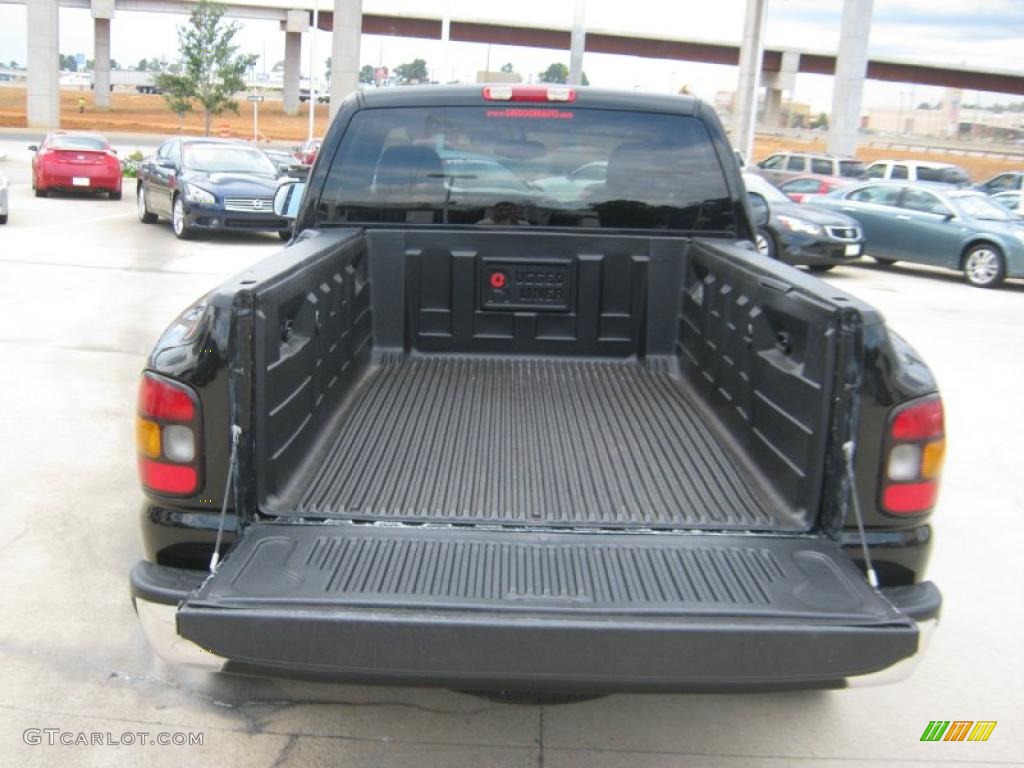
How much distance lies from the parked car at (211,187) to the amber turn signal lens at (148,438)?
1345cm

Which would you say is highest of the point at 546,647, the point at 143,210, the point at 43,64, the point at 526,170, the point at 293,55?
the point at 293,55

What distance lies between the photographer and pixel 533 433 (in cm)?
409

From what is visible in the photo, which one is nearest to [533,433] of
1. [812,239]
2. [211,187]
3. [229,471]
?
[229,471]

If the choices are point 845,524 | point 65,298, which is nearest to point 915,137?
point 65,298

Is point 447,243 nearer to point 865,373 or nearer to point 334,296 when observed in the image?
point 334,296

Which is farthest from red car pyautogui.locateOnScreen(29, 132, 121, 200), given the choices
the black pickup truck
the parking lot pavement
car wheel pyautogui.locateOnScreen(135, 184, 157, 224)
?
the black pickup truck

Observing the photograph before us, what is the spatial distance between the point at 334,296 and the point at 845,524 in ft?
6.66

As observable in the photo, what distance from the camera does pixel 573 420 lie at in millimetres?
4285

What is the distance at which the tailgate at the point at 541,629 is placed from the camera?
8.28 feet

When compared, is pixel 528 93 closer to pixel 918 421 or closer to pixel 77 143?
pixel 918 421

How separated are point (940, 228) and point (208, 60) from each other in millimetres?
36345

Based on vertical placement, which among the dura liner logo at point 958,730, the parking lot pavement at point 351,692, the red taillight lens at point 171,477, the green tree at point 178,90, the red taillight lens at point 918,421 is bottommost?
the parking lot pavement at point 351,692

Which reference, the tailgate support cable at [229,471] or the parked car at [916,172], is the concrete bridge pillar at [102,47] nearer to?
the parked car at [916,172]

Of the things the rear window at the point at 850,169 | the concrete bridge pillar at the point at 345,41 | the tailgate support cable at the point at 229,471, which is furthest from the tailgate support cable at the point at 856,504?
the concrete bridge pillar at the point at 345,41
